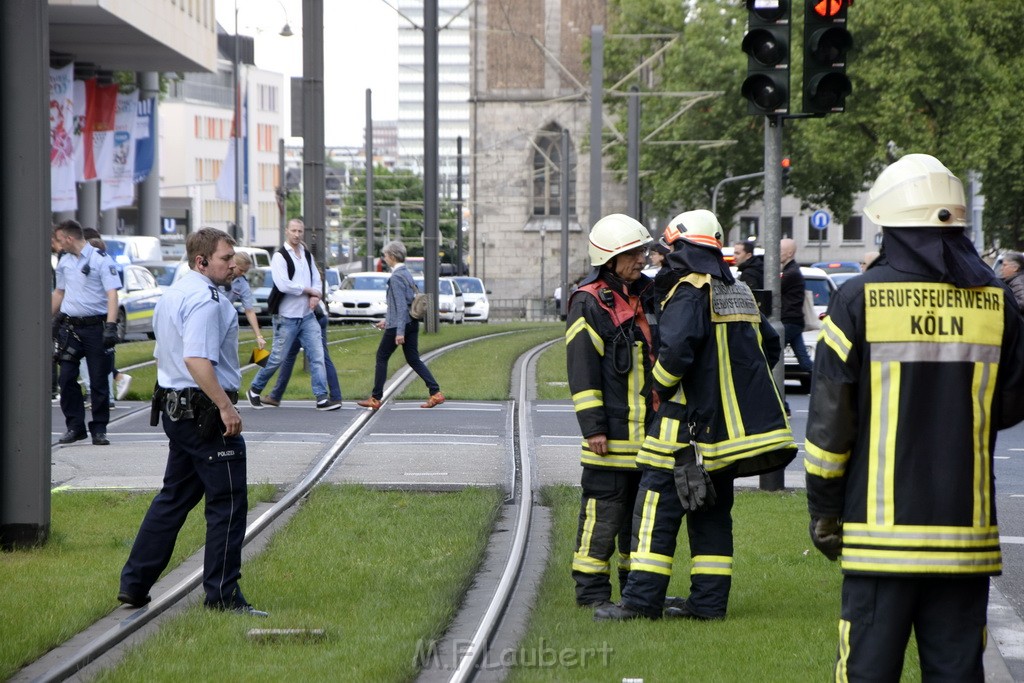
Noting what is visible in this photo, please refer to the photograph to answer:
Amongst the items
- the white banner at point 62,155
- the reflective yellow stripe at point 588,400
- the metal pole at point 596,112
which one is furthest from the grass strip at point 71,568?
the white banner at point 62,155

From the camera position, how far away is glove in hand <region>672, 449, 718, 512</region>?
632cm

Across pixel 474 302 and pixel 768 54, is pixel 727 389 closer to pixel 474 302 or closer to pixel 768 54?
pixel 768 54

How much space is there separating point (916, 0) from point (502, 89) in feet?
109

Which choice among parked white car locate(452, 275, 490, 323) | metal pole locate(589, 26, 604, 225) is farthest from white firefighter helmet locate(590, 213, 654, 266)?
parked white car locate(452, 275, 490, 323)

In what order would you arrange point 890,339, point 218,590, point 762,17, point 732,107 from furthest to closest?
1. point 732,107
2. point 762,17
3. point 218,590
4. point 890,339

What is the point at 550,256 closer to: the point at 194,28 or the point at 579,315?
the point at 194,28

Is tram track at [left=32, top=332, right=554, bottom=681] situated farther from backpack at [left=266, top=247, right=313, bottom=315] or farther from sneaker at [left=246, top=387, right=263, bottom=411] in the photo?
backpack at [left=266, top=247, right=313, bottom=315]

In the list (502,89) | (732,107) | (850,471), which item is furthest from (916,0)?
(850,471)

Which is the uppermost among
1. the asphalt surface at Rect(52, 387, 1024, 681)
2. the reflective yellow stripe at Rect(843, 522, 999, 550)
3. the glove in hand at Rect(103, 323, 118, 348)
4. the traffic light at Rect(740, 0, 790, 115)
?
the traffic light at Rect(740, 0, 790, 115)

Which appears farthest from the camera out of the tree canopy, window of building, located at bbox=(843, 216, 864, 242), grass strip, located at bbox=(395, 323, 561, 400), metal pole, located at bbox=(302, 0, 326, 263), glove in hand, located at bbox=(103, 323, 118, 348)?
window of building, located at bbox=(843, 216, 864, 242)

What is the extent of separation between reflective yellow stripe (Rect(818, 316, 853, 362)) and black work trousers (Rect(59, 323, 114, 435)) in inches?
372

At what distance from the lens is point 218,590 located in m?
6.74

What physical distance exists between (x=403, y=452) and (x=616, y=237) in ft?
20.0

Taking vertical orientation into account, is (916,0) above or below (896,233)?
above
